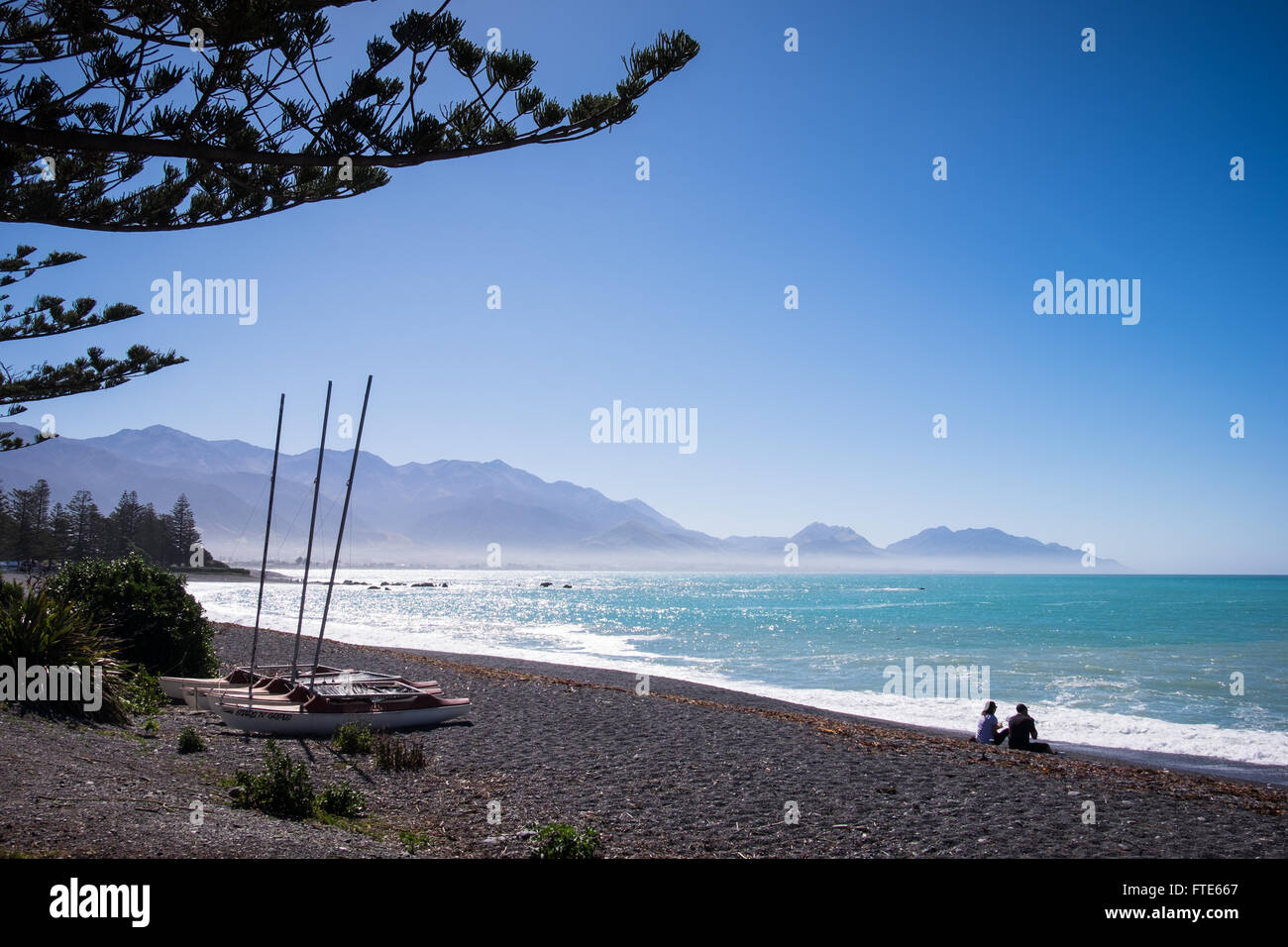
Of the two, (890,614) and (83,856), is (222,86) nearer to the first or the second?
(83,856)

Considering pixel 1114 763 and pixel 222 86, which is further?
pixel 1114 763

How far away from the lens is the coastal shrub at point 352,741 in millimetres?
11922

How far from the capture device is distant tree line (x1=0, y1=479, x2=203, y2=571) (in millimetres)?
94688

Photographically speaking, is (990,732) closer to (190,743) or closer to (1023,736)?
(1023,736)

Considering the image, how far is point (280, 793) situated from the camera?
7.95 metres

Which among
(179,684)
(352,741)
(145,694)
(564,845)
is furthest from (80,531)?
(564,845)

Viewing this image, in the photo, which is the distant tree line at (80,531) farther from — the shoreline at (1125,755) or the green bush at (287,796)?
the green bush at (287,796)

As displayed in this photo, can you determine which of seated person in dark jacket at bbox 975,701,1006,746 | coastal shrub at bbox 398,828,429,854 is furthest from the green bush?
seated person in dark jacket at bbox 975,701,1006,746

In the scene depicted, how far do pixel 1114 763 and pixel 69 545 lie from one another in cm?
11868

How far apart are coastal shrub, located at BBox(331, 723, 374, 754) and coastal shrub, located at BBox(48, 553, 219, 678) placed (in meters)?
5.51

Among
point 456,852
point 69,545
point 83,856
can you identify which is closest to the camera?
point 83,856
